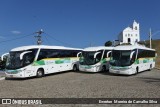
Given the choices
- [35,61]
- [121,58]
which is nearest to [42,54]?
[35,61]

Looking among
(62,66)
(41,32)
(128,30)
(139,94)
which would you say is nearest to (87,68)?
(62,66)

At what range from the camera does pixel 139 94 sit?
41.6ft

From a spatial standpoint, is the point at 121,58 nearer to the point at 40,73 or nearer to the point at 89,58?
the point at 89,58

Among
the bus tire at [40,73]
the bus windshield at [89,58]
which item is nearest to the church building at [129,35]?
the bus windshield at [89,58]

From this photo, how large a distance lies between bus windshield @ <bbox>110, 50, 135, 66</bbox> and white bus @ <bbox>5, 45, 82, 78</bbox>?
18.6ft

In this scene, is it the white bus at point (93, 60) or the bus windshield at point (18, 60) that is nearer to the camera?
the bus windshield at point (18, 60)

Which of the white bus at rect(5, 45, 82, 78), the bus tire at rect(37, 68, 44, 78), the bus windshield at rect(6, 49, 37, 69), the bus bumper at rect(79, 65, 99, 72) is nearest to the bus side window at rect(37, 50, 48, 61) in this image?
the white bus at rect(5, 45, 82, 78)

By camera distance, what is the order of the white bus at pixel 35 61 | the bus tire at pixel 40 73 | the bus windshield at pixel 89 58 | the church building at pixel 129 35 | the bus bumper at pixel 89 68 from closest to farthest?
the white bus at pixel 35 61
the bus tire at pixel 40 73
the bus bumper at pixel 89 68
the bus windshield at pixel 89 58
the church building at pixel 129 35

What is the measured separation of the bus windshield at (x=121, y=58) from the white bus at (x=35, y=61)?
18.6 ft

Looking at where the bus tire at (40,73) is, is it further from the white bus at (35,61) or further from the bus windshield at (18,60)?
the bus windshield at (18,60)

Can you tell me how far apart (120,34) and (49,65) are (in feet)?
359

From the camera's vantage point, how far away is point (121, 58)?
23578mm

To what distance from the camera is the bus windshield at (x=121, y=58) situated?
913 inches

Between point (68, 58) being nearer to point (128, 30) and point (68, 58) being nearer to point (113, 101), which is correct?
point (113, 101)
